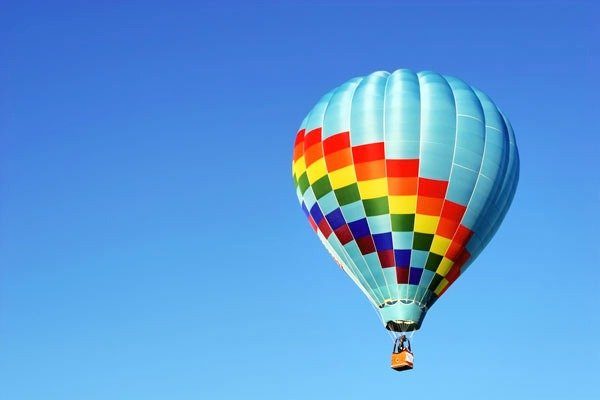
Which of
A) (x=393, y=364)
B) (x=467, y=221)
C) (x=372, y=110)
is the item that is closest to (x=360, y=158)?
(x=372, y=110)

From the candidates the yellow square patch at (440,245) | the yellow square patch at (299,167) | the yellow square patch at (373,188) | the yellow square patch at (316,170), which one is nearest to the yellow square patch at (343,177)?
the yellow square patch at (373,188)

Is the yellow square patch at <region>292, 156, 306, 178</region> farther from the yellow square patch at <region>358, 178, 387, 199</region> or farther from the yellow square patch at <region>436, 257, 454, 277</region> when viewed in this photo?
the yellow square patch at <region>436, 257, 454, 277</region>

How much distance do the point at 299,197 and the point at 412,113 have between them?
432 cm

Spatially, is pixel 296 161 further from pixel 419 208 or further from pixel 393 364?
pixel 393 364

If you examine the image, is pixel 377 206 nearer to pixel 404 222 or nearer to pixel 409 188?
pixel 404 222

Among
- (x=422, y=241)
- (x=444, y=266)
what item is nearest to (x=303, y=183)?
(x=422, y=241)

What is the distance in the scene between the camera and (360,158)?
2998 cm

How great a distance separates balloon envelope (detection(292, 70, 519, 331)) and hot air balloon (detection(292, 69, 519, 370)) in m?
0.03

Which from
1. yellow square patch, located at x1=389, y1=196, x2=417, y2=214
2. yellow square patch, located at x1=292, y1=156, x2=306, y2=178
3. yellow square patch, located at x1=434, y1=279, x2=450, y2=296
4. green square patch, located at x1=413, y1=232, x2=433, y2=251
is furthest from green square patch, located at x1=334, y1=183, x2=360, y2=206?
yellow square patch, located at x1=434, y1=279, x2=450, y2=296

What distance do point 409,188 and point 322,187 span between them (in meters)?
2.45

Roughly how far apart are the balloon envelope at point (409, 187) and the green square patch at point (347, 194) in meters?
0.03

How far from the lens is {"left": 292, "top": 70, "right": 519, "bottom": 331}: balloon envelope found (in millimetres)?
29594

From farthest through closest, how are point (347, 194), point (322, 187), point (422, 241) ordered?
point (322, 187) → point (347, 194) → point (422, 241)

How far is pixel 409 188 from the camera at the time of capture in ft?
97.2
